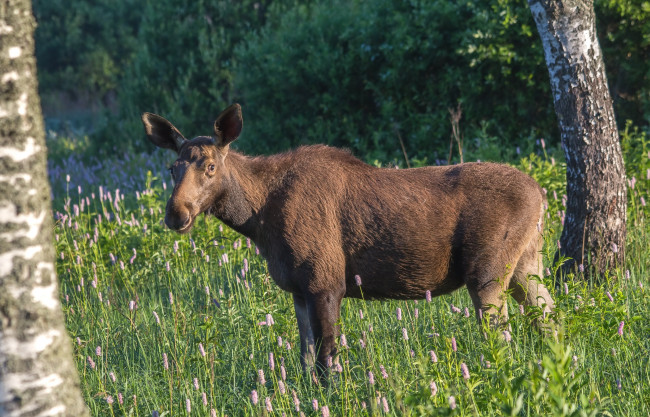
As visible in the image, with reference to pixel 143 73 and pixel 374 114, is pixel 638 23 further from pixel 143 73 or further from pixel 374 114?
pixel 143 73

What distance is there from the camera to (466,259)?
6.05 meters

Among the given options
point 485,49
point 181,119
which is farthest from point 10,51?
point 181,119

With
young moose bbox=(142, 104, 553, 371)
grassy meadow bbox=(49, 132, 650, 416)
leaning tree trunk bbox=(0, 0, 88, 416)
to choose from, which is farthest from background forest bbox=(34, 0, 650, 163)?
leaning tree trunk bbox=(0, 0, 88, 416)

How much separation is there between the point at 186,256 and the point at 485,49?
21.5ft

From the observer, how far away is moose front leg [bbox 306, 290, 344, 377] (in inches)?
225

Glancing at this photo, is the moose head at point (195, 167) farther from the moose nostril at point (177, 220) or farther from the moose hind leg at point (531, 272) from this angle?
the moose hind leg at point (531, 272)

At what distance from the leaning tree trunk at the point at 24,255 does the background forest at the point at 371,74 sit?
868cm

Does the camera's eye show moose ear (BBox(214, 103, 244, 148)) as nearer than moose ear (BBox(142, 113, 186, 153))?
Yes

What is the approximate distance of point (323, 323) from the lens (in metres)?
5.72

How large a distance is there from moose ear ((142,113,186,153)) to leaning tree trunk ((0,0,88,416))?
2771 mm

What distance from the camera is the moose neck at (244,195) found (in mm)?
6113

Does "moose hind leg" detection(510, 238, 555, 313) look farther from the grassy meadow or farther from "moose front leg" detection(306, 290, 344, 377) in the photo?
"moose front leg" detection(306, 290, 344, 377)

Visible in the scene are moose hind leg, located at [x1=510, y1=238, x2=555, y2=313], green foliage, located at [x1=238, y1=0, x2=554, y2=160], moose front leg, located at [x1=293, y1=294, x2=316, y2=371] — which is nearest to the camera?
moose front leg, located at [x1=293, y1=294, x2=316, y2=371]

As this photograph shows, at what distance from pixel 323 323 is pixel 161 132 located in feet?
7.15
